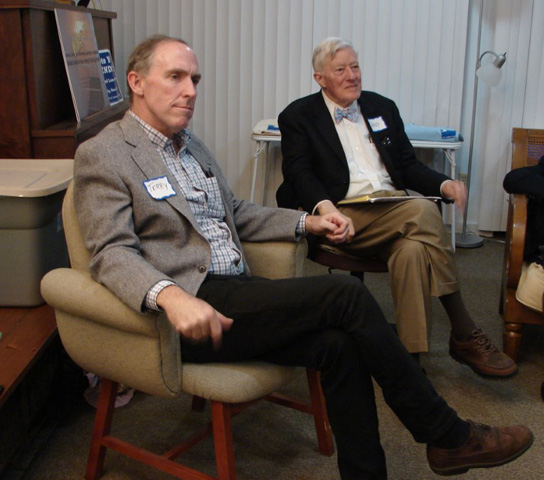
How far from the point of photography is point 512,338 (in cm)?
266

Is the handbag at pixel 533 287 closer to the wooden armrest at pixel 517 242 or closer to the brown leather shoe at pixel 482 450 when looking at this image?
A: the wooden armrest at pixel 517 242

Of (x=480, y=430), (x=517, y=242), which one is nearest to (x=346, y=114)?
(x=517, y=242)

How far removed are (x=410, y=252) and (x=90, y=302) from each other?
3.78 feet

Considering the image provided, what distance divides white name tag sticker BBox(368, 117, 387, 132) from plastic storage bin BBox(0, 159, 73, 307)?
1188 mm

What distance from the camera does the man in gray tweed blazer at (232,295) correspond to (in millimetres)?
1665

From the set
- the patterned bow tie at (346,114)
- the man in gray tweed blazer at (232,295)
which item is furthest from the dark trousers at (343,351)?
the patterned bow tie at (346,114)

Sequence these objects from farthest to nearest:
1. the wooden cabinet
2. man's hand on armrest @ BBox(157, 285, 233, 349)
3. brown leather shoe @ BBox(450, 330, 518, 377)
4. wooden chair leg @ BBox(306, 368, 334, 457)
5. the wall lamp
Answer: the wall lamp, the wooden cabinet, brown leather shoe @ BBox(450, 330, 518, 377), wooden chair leg @ BBox(306, 368, 334, 457), man's hand on armrest @ BBox(157, 285, 233, 349)

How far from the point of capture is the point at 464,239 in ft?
14.1

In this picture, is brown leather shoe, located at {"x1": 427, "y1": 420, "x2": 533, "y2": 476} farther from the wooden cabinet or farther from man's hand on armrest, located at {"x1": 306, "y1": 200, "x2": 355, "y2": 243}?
the wooden cabinet

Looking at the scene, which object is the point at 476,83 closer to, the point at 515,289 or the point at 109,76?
Answer: the point at 515,289

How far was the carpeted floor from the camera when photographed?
200 centimetres

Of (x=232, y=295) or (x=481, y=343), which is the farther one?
(x=481, y=343)

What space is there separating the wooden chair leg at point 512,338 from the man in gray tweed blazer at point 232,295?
860 millimetres

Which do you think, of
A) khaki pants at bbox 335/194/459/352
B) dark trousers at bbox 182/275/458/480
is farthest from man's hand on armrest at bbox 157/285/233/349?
khaki pants at bbox 335/194/459/352
